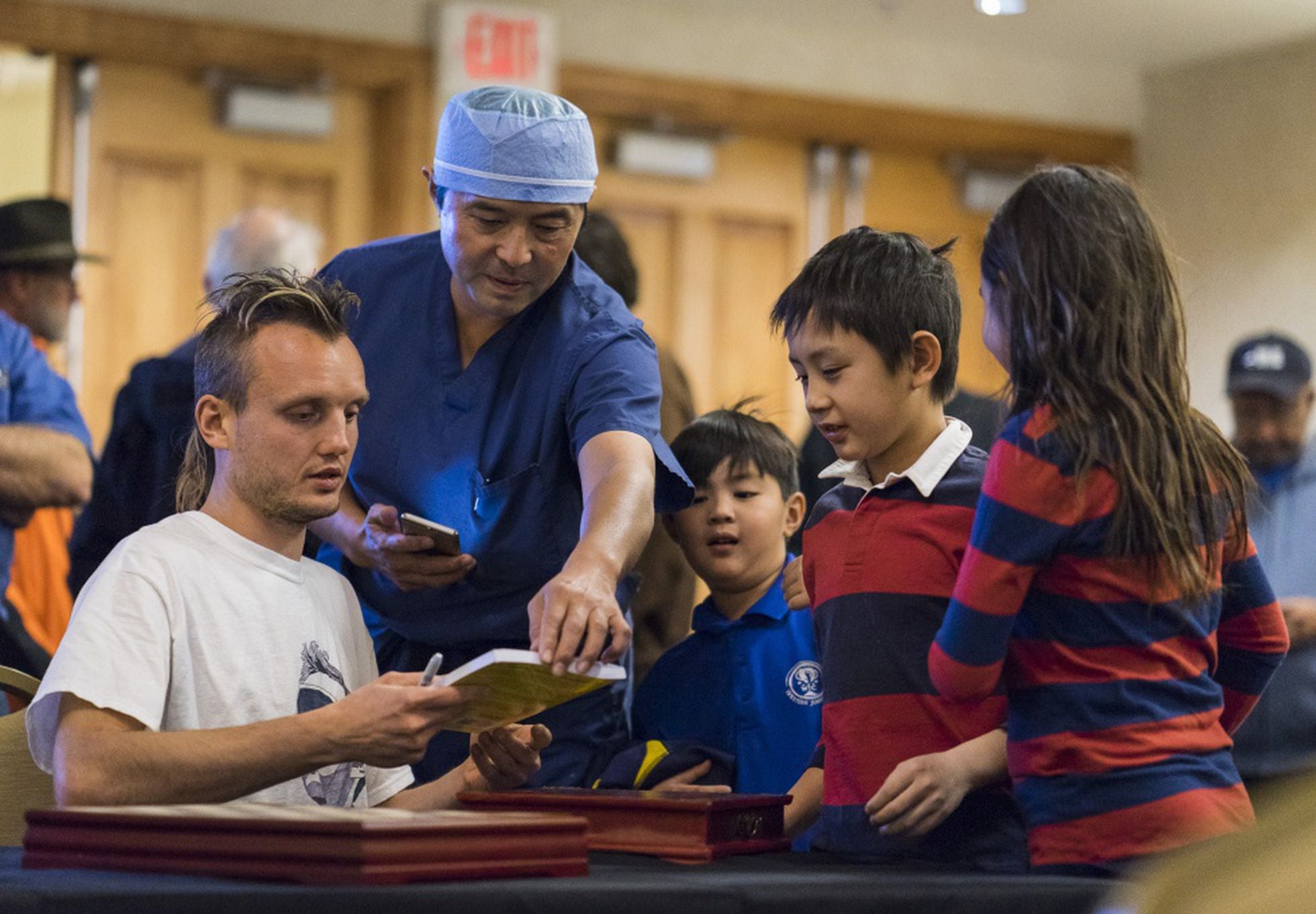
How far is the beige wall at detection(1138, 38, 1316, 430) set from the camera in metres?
6.09

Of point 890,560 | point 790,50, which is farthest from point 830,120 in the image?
point 890,560

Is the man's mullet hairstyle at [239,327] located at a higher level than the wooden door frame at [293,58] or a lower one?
lower

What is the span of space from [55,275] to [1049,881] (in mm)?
2823

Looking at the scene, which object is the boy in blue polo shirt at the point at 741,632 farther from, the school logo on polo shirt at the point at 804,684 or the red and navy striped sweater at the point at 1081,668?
the red and navy striped sweater at the point at 1081,668

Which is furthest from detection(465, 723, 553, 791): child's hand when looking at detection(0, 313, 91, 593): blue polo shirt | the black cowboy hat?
the black cowboy hat

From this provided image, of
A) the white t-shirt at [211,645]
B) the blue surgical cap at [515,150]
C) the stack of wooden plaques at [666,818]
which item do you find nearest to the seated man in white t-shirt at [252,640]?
the white t-shirt at [211,645]

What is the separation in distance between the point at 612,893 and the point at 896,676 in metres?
0.54

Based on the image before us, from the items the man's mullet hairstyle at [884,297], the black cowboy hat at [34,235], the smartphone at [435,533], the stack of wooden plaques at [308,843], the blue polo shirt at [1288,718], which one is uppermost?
the black cowboy hat at [34,235]

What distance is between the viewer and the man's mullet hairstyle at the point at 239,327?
6.46 feet

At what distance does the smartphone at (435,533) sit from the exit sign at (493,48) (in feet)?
11.1

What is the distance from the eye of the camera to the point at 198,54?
5.07 metres

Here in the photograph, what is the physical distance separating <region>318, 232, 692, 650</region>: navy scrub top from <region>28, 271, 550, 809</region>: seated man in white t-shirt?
0.20 meters

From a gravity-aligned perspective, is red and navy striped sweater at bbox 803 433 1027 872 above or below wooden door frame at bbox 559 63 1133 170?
below

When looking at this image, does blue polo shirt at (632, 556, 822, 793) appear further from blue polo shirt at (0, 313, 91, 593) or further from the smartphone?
blue polo shirt at (0, 313, 91, 593)
